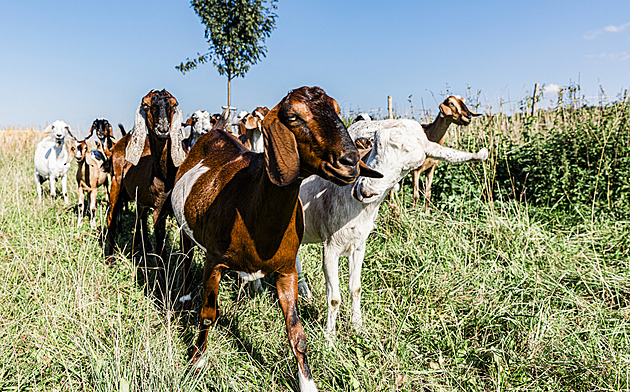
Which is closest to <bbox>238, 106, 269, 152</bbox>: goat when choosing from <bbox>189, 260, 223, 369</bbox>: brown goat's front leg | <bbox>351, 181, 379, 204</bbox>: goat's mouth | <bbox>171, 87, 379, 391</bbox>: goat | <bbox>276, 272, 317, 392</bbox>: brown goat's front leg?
<bbox>171, 87, 379, 391</bbox>: goat

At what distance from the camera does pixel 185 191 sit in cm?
309

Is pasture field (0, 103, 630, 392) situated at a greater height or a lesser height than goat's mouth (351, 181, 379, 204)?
lesser

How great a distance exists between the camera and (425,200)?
21.0 feet

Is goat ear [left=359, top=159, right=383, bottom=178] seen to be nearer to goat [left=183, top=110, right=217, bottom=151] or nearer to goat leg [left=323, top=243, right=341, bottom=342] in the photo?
goat leg [left=323, top=243, right=341, bottom=342]

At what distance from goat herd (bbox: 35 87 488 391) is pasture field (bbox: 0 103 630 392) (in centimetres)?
36

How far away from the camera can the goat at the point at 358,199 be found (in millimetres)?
2764

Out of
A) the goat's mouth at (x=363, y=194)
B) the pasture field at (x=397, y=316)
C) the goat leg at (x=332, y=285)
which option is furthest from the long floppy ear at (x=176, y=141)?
the goat's mouth at (x=363, y=194)

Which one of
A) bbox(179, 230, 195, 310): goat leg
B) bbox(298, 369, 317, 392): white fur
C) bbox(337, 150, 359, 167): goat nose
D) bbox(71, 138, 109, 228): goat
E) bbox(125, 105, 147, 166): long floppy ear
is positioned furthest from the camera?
bbox(71, 138, 109, 228): goat

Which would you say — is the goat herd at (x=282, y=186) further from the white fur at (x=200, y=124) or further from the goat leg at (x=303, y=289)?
the white fur at (x=200, y=124)

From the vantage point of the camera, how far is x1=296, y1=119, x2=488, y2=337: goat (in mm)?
2764

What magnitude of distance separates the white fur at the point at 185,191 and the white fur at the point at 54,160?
594cm

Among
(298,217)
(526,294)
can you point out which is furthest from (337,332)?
(526,294)

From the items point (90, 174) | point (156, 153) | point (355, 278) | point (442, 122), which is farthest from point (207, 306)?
point (90, 174)

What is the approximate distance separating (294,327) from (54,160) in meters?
7.83
